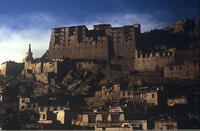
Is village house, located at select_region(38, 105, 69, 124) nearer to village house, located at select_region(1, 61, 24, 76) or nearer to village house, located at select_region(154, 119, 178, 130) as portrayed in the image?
village house, located at select_region(154, 119, 178, 130)

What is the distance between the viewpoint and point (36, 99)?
91.1ft

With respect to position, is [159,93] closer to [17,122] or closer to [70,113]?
[70,113]

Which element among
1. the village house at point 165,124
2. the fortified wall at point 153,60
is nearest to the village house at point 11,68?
the fortified wall at point 153,60

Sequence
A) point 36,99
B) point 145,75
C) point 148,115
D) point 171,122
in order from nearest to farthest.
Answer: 1. point 171,122
2. point 148,115
3. point 36,99
4. point 145,75

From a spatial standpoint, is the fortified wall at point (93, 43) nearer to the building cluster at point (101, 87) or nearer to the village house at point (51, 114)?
the building cluster at point (101, 87)

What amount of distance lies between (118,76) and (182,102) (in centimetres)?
1052

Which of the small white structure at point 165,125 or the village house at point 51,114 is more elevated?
the village house at point 51,114

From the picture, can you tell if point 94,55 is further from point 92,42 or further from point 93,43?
point 92,42

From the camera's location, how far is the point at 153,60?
34.5 metres

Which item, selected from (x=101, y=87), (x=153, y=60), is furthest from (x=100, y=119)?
(x=153, y=60)

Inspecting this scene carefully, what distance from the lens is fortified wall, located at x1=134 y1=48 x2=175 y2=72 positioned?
3356cm

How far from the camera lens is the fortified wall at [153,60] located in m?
33.6

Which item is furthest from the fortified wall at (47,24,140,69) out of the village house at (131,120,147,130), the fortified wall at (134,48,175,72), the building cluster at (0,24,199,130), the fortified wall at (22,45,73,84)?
the village house at (131,120,147,130)

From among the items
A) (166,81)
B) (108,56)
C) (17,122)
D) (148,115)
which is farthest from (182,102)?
(108,56)
